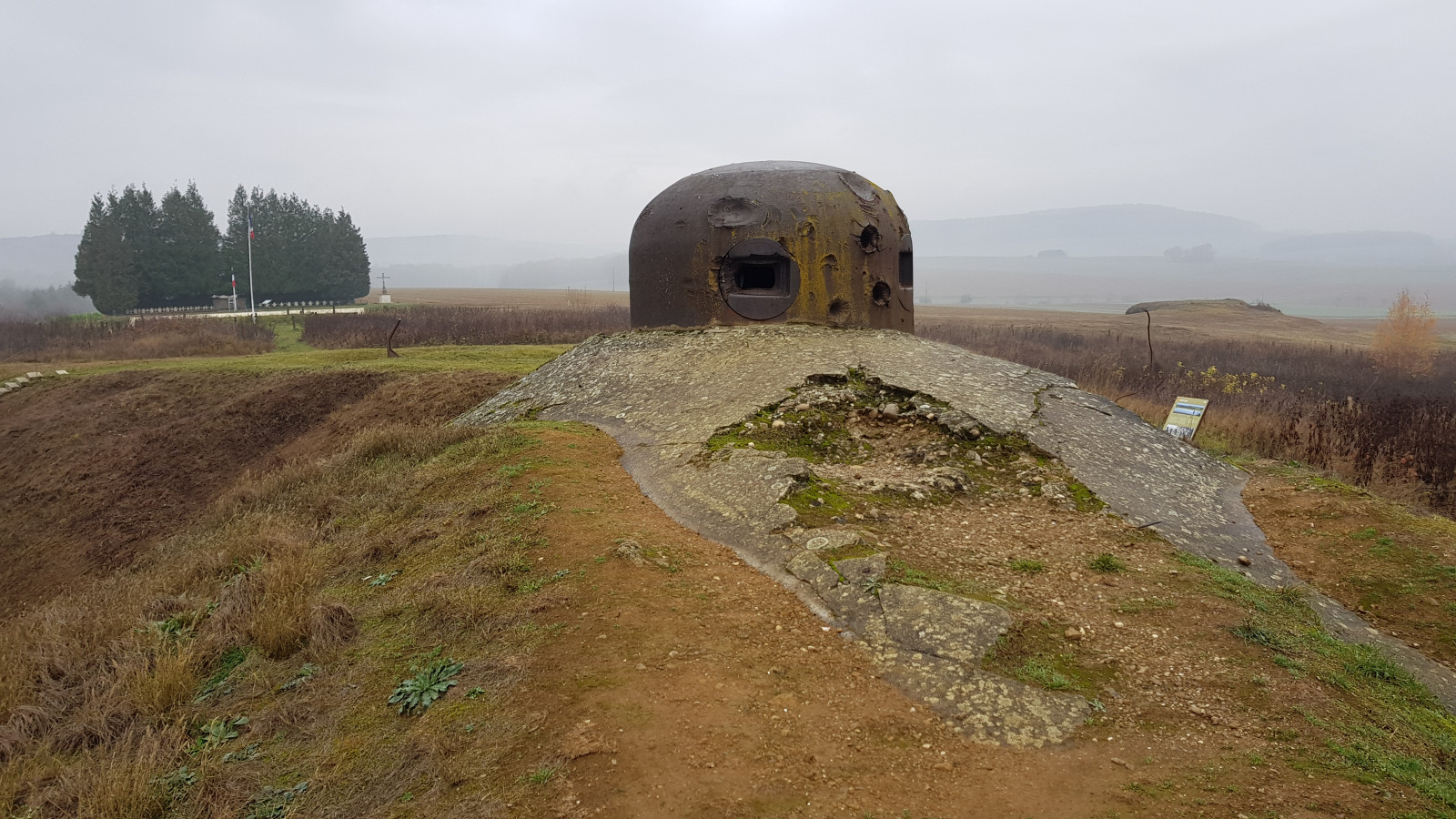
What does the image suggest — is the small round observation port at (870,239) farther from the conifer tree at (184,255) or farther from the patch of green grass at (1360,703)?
the conifer tree at (184,255)

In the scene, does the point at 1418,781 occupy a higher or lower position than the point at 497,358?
lower

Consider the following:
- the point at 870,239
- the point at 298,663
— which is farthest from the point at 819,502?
the point at 870,239

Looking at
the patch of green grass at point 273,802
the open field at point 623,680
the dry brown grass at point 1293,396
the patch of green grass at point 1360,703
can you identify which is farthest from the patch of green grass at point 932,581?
the dry brown grass at point 1293,396

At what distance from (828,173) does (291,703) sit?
8800mm

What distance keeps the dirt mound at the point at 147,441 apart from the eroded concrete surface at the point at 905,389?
4.10 meters

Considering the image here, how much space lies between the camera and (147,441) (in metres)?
14.4

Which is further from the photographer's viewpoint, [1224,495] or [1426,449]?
[1426,449]

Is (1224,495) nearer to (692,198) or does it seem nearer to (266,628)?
(692,198)

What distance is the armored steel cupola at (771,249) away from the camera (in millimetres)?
10164

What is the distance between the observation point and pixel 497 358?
19.0 metres

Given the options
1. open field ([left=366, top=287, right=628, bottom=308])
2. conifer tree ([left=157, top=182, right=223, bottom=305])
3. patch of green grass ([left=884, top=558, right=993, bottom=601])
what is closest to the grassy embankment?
patch of green grass ([left=884, top=558, right=993, bottom=601])

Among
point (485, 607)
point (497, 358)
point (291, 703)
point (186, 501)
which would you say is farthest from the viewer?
point (497, 358)

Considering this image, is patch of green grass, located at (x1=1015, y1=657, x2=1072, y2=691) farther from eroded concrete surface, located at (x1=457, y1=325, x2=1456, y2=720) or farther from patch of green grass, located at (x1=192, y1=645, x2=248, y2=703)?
patch of green grass, located at (x1=192, y1=645, x2=248, y2=703)

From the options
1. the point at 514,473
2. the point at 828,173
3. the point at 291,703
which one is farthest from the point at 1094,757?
the point at 828,173
